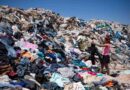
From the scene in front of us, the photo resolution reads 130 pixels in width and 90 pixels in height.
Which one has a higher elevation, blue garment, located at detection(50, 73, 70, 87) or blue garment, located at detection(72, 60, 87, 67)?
blue garment, located at detection(72, 60, 87, 67)

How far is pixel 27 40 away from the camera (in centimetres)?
1134

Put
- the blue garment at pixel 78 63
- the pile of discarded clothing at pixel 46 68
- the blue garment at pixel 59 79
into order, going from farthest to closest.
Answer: the blue garment at pixel 78 63, the blue garment at pixel 59 79, the pile of discarded clothing at pixel 46 68

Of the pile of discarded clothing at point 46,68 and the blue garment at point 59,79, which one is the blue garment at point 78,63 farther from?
the blue garment at point 59,79

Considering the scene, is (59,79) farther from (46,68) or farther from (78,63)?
(78,63)

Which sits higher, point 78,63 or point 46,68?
point 78,63

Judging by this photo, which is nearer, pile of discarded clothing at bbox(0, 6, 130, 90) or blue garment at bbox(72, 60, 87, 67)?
pile of discarded clothing at bbox(0, 6, 130, 90)

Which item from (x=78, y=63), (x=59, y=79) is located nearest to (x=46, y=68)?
(x=59, y=79)

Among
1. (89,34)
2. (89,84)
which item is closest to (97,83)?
(89,84)

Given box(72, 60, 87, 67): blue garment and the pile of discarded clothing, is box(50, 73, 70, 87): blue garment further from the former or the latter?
box(72, 60, 87, 67): blue garment

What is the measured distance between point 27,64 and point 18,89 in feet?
5.46

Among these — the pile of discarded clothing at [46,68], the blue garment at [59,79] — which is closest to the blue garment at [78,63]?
the pile of discarded clothing at [46,68]

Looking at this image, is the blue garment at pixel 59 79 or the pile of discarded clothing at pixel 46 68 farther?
the blue garment at pixel 59 79

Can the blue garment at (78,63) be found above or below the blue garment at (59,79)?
above

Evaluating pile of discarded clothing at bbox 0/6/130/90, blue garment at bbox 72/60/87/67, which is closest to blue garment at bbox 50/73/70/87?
pile of discarded clothing at bbox 0/6/130/90
